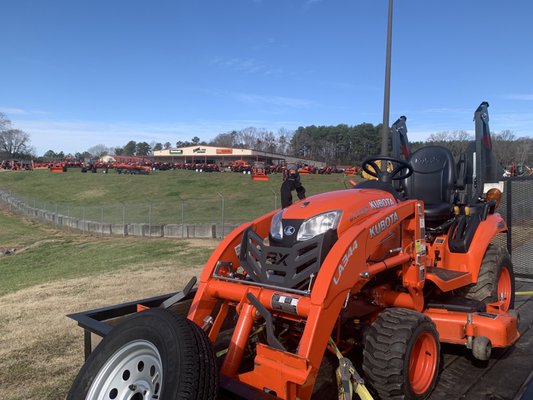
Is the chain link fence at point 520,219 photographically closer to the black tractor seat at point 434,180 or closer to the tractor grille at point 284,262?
the black tractor seat at point 434,180

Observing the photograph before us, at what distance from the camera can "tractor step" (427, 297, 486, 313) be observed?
393 cm

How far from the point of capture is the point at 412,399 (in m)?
3.10

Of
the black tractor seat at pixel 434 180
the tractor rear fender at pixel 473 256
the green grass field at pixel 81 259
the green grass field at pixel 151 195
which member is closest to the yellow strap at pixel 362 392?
the tractor rear fender at pixel 473 256

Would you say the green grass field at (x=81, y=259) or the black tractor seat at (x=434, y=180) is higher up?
the black tractor seat at (x=434, y=180)

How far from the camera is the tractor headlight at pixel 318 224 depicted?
3.31 m

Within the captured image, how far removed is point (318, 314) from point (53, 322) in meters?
4.60

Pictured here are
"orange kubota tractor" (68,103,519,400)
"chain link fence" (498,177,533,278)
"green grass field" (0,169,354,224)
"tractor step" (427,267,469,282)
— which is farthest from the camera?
"green grass field" (0,169,354,224)

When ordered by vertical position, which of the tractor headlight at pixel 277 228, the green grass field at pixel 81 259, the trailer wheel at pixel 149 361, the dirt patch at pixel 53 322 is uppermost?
the tractor headlight at pixel 277 228

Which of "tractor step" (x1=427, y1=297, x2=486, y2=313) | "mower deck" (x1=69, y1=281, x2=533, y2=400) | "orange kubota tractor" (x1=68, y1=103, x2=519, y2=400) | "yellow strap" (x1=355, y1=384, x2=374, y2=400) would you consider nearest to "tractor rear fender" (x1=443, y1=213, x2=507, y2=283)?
"orange kubota tractor" (x1=68, y1=103, x2=519, y2=400)

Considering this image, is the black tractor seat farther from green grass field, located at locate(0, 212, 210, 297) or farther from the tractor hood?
green grass field, located at locate(0, 212, 210, 297)

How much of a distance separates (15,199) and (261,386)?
37.5 meters

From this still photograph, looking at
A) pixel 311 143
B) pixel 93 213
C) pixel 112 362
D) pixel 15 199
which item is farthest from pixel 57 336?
pixel 311 143

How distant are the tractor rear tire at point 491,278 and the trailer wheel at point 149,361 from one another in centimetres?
308

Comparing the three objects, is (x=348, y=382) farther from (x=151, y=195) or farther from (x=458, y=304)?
(x=151, y=195)
